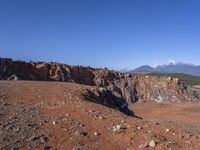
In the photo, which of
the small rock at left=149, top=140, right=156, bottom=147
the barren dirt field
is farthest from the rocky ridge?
the small rock at left=149, top=140, right=156, bottom=147

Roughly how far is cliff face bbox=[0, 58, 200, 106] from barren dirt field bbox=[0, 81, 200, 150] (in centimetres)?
1654

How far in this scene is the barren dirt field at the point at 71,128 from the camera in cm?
1109

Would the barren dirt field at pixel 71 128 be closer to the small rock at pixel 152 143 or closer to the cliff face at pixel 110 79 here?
the small rock at pixel 152 143

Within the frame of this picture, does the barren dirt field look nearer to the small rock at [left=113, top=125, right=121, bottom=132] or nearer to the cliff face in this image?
the small rock at [left=113, top=125, right=121, bottom=132]

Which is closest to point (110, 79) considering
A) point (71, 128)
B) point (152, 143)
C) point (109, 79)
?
point (109, 79)

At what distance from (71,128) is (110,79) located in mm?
31997

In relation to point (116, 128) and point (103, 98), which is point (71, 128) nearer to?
point (116, 128)

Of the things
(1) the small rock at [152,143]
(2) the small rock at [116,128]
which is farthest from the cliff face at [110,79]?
(1) the small rock at [152,143]

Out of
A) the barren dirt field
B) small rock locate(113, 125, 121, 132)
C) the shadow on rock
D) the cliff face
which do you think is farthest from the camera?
the cliff face

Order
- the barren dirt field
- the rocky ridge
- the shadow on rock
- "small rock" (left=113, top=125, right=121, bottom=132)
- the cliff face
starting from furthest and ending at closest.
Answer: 1. the cliff face
2. the rocky ridge
3. the shadow on rock
4. "small rock" (left=113, top=125, right=121, bottom=132)
5. the barren dirt field

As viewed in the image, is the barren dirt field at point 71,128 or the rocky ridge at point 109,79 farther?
the rocky ridge at point 109,79

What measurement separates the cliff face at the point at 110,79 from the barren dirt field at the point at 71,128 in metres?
16.5

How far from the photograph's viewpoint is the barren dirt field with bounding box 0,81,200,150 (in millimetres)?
11094

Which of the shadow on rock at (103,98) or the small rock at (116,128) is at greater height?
the shadow on rock at (103,98)
